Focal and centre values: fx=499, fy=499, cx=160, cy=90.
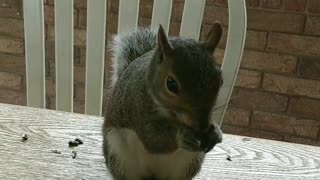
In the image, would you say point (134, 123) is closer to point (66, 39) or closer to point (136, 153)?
point (136, 153)

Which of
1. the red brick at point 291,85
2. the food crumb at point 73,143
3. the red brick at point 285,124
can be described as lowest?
the red brick at point 285,124

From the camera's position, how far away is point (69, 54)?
1215 mm

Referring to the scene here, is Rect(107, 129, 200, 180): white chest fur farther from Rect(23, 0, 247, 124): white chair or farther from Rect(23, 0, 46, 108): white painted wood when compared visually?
Rect(23, 0, 46, 108): white painted wood

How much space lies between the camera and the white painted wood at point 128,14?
3.85ft

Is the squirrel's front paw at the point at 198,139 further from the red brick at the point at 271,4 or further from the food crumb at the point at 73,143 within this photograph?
the red brick at the point at 271,4

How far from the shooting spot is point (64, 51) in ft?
3.99

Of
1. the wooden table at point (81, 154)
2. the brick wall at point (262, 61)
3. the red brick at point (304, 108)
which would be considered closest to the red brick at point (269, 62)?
the brick wall at point (262, 61)

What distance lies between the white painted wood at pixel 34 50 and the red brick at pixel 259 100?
2.15 feet

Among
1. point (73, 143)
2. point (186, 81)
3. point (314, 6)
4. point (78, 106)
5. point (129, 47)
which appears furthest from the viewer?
point (78, 106)

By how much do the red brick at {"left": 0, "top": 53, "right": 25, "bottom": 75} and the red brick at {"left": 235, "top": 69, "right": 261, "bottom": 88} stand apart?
747mm

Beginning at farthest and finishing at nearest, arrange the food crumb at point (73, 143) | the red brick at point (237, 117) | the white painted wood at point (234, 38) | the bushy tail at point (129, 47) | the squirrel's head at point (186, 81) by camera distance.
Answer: the red brick at point (237, 117) → the white painted wood at point (234, 38) → the food crumb at point (73, 143) → the bushy tail at point (129, 47) → the squirrel's head at point (186, 81)

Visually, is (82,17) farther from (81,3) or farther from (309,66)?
(309,66)

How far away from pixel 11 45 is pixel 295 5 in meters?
0.95

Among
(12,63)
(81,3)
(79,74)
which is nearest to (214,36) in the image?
(81,3)
